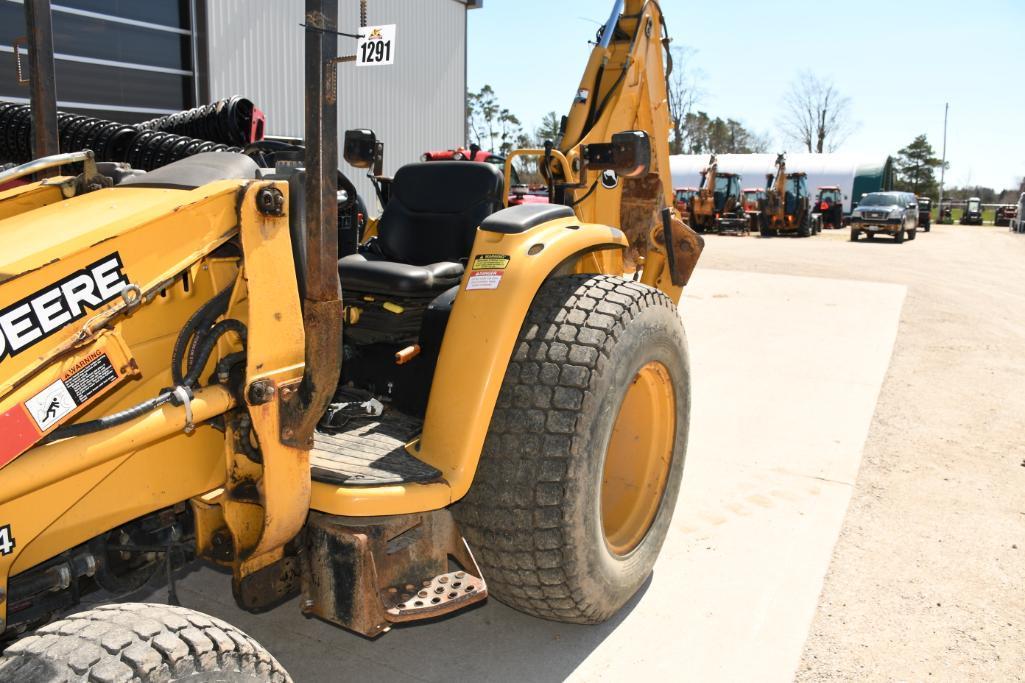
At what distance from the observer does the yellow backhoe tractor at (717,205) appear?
28641 mm

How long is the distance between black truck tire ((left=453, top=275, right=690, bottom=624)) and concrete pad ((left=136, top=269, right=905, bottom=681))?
22cm

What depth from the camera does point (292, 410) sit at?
2.00m

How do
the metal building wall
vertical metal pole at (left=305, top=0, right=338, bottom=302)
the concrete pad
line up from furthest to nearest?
the metal building wall → the concrete pad → vertical metal pole at (left=305, top=0, right=338, bottom=302)

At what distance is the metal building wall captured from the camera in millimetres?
12000

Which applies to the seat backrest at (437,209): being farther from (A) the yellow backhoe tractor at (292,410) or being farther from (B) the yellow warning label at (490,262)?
(B) the yellow warning label at (490,262)

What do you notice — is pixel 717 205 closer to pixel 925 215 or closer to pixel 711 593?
pixel 925 215

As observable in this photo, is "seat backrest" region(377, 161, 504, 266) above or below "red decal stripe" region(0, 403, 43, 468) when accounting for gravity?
above

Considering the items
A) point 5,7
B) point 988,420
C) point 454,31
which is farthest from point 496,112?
point 988,420

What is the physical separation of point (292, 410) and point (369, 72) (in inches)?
550

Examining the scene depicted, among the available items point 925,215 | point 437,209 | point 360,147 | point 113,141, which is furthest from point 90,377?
point 925,215

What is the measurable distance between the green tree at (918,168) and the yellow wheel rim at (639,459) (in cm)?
6093

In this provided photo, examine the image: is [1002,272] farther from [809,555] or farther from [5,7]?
[5,7]

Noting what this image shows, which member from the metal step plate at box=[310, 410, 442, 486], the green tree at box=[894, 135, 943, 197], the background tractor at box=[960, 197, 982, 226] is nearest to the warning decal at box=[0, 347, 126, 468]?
the metal step plate at box=[310, 410, 442, 486]

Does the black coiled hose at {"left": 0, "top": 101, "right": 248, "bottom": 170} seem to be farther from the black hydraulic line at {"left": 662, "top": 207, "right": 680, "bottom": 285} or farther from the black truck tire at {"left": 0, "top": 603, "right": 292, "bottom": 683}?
the black truck tire at {"left": 0, "top": 603, "right": 292, "bottom": 683}
